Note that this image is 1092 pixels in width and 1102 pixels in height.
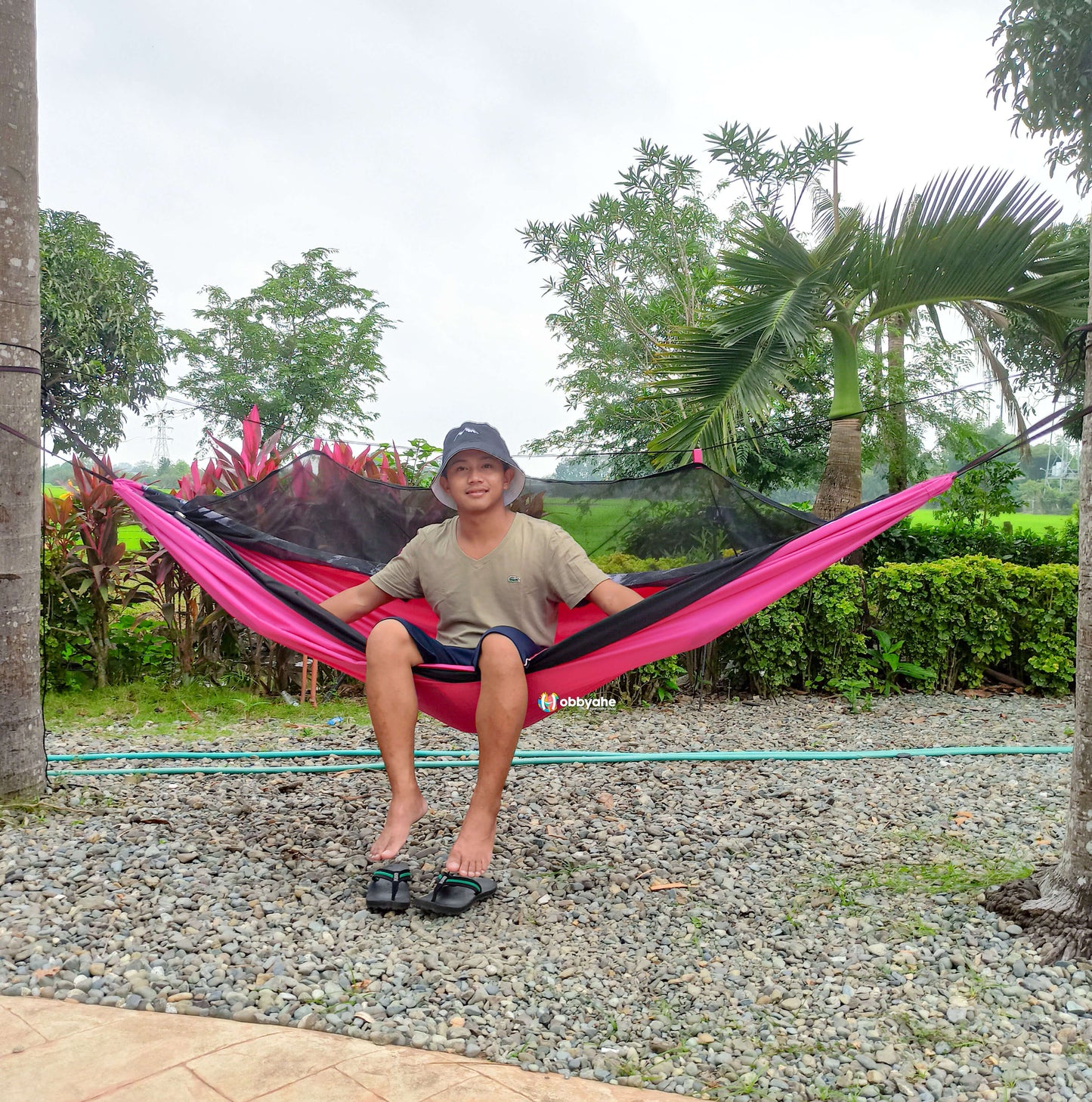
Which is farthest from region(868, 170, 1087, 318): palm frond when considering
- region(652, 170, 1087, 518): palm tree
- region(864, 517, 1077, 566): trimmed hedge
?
region(864, 517, 1077, 566): trimmed hedge

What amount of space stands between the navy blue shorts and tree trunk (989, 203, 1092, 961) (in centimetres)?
111

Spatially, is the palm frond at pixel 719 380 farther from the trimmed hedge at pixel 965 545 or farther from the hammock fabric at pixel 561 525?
the trimmed hedge at pixel 965 545

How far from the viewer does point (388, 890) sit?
1813 millimetres

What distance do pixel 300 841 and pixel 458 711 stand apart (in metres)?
0.58

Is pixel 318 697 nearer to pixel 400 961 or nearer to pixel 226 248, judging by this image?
pixel 400 961

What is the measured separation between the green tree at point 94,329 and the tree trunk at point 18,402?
16481 mm

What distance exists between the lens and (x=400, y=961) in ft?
5.22

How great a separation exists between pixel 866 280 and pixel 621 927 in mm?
3838

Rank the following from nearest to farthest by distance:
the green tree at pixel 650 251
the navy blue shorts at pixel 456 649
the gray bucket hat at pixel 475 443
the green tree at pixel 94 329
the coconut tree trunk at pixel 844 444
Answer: the navy blue shorts at pixel 456 649
the gray bucket hat at pixel 475 443
the coconut tree trunk at pixel 844 444
the green tree at pixel 650 251
the green tree at pixel 94 329

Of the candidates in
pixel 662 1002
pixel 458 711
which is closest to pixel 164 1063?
pixel 662 1002

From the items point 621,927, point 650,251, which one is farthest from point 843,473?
point 650,251

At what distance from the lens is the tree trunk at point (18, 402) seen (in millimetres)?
2145

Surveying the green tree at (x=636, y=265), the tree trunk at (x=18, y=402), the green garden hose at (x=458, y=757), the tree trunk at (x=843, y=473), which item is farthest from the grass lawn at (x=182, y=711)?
the green tree at (x=636, y=265)

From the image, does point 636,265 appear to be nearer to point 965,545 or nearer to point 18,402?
point 965,545
